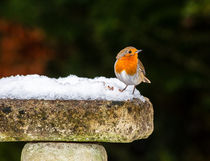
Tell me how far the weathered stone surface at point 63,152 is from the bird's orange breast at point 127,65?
514mm

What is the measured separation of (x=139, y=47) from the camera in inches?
239

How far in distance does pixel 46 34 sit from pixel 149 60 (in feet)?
5.96

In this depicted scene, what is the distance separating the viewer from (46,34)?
7066 millimetres

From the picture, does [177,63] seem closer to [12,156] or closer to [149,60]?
[149,60]

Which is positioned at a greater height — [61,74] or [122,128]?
[61,74]

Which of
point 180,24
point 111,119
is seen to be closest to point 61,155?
point 111,119

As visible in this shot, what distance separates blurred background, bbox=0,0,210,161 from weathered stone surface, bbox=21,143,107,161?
9.05 ft

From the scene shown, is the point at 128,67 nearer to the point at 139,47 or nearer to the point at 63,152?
the point at 63,152

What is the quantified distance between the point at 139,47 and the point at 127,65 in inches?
141

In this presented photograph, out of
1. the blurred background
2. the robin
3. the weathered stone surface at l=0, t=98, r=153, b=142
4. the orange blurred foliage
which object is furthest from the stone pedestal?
the orange blurred foliage

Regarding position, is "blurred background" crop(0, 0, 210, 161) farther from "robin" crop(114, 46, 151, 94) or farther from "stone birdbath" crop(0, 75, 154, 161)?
"stone birdbath" crop(0, 75, 154, 161)

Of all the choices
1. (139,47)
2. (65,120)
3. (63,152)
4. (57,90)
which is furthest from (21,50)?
(65,120)

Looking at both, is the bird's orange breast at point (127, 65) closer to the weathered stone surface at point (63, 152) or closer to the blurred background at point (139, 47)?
the weathered stone surface at point (63, 152)

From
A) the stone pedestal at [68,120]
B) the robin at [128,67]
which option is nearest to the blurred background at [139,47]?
the robin at [128,67]
